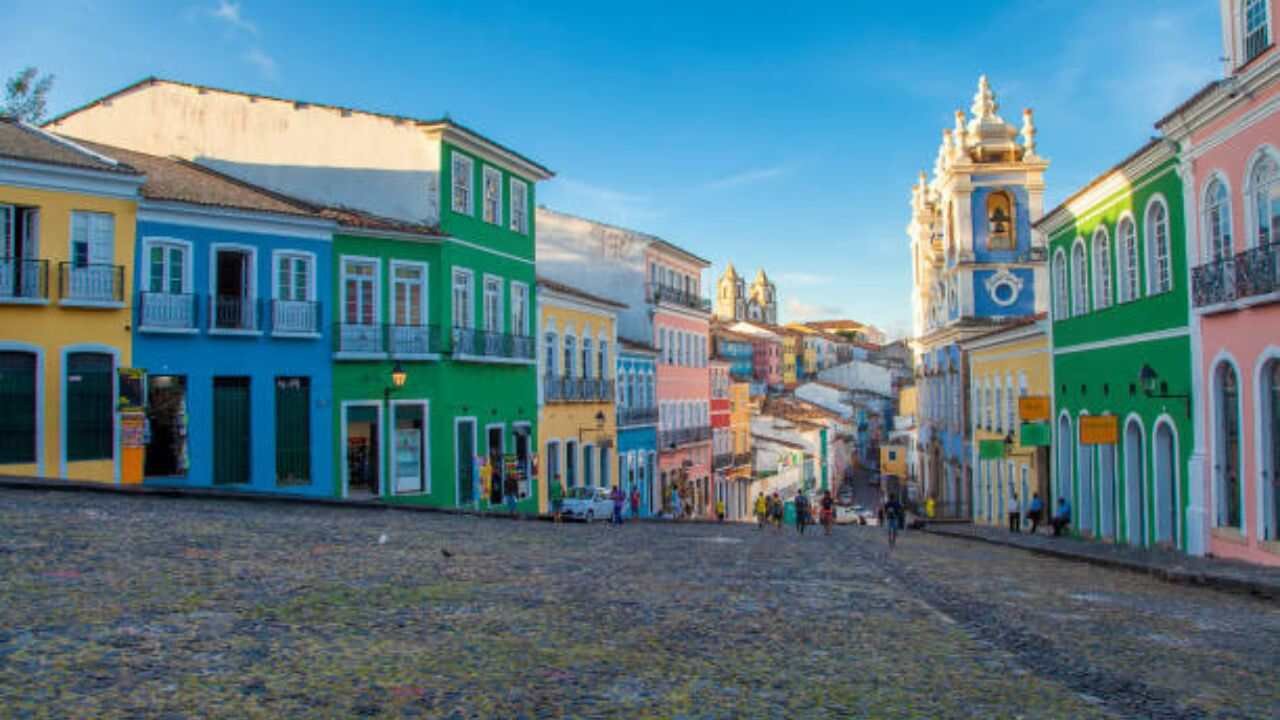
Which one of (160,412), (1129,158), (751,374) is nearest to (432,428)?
(160,412)

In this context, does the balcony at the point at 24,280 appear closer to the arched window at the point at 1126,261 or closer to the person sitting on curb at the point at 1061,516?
the arched window at the point at 1126,261

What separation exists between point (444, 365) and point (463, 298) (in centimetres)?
230

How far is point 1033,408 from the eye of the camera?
1194 inches

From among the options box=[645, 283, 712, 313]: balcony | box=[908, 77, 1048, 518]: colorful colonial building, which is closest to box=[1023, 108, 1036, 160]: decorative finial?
box=[908, 77, 1048, 518]: colorful colonial building

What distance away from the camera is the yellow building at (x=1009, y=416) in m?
31.6

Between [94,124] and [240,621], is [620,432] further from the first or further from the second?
[240,621]

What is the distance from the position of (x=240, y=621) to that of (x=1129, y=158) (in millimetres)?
19570

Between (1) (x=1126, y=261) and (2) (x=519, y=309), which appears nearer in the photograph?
(1) (x=1126, y=261)

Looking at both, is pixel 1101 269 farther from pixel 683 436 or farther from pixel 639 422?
pixel 683 436

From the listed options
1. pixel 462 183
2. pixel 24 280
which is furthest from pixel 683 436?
Answer: pixel 24 280

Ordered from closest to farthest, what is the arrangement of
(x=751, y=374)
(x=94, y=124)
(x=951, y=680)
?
(x=951, y=680)
(x=94, y=124)
(x=751, y=374)

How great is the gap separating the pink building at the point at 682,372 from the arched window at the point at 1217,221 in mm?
29239

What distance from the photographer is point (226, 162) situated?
99.7ft

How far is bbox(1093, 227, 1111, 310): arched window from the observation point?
84.9 ft
